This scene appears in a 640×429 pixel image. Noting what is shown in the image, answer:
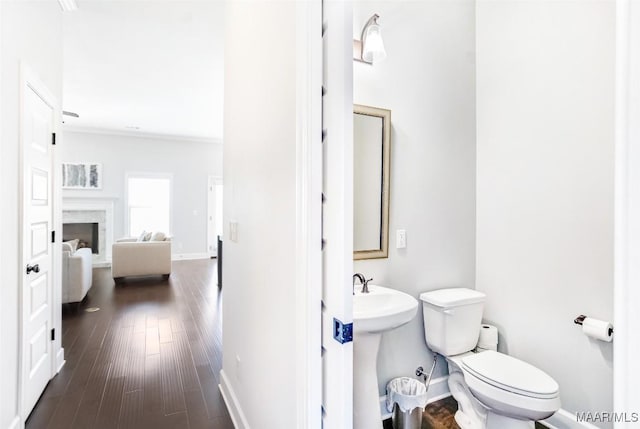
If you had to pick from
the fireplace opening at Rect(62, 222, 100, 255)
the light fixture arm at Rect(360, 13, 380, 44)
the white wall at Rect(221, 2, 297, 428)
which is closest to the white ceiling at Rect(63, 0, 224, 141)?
the white wall at Rect(221, 2, 297, 428)

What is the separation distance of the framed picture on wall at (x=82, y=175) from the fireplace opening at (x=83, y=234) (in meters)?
0.80

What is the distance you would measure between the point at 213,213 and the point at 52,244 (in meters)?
5.63

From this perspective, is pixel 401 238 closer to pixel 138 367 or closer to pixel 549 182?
pixel 549 182

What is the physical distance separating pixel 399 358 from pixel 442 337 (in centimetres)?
31

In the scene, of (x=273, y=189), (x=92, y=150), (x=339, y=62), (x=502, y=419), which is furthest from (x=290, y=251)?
(x=92, y=150)

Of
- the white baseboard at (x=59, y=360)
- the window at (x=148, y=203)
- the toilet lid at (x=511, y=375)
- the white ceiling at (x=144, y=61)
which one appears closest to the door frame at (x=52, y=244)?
the white baseboard at (x=59, y=360)

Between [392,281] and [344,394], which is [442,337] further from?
[344,394]

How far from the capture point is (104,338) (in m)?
3.11

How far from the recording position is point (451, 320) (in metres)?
2.05

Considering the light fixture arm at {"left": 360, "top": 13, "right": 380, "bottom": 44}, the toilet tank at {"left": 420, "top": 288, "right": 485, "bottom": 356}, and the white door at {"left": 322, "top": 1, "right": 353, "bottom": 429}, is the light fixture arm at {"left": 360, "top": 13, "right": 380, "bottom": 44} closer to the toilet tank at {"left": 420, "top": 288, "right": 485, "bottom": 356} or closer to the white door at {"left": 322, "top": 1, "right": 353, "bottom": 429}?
the white door at {"left": 322, "top": 1, "right": 353, "bottom": 429}

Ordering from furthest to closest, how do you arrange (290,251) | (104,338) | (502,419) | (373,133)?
(104,338) < (373,133) < (502,419) < (290,251)

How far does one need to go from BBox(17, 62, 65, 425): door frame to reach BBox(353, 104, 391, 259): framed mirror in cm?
191

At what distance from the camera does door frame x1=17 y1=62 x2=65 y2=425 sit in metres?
1.80

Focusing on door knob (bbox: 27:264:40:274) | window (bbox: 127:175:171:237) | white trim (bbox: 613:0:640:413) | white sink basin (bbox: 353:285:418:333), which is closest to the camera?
white trim (bbox: 613:0:640:413)
